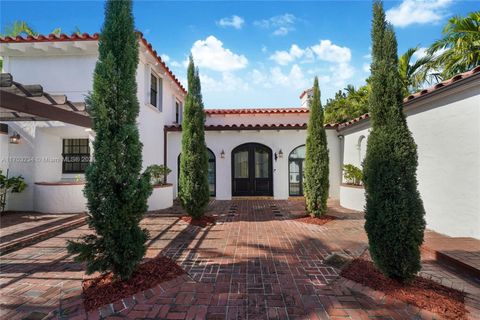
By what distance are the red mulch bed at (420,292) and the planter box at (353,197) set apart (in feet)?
17.7

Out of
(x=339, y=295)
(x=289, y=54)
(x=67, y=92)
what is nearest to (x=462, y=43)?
(x=289, y=54)

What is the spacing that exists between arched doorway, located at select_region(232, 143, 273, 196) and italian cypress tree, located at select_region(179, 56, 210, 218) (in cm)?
460

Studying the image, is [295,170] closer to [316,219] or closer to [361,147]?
[361,147]

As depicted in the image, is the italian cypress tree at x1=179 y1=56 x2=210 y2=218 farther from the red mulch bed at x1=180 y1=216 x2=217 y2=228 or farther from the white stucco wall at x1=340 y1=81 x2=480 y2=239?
the white stucco wall at x1=340 y1=81 x2=480 y2=239

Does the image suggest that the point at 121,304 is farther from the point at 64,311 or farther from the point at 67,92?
the point at 67,92

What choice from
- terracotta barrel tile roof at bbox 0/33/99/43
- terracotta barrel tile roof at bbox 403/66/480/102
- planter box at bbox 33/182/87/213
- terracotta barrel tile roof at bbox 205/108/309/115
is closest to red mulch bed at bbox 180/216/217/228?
planter box at bbox 33/182/87/213

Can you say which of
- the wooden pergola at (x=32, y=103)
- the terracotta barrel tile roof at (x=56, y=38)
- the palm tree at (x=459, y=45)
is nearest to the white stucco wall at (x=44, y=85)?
the terracotta barrel tile roof at (x=56, y=38)

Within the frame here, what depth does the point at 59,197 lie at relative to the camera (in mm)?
7867

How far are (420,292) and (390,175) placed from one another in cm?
160

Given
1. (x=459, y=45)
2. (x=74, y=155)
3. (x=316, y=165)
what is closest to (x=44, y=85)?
(x=74, y=155)

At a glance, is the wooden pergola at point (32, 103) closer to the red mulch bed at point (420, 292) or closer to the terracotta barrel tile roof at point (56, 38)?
the terracotta barrel tile roof at point (56, 38)

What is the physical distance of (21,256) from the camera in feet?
15.1

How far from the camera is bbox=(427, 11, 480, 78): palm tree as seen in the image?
746 cm

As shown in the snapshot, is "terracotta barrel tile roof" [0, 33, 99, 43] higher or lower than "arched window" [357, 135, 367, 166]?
higher
